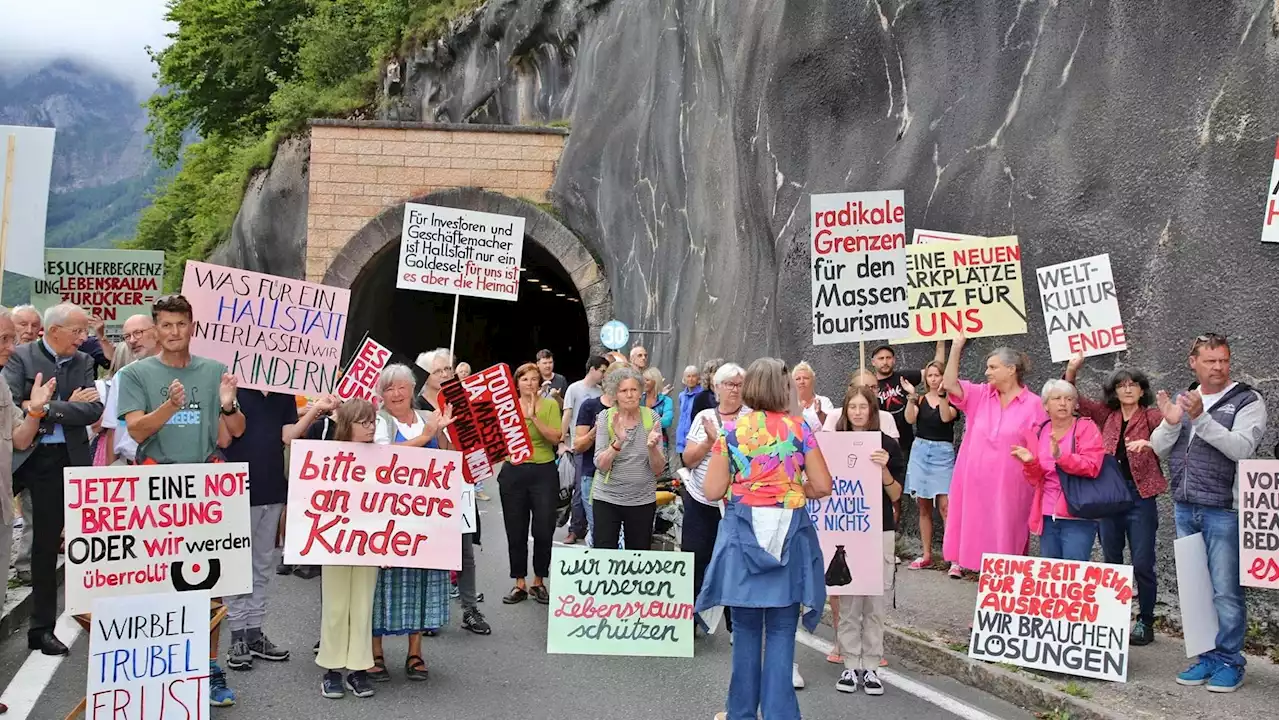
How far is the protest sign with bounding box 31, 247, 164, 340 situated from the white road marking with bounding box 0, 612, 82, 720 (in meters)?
8.17

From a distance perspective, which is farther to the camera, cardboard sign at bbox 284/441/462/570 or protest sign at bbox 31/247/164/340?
protest sign at bbox 31/247/164/340

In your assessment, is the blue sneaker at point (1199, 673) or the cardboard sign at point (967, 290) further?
the cardboard sign at point (967, 290)

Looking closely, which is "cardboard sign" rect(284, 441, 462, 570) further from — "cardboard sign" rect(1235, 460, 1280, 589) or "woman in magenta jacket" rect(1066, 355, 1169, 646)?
"cardboard sign" rect(1235, 460, 1280, 589)

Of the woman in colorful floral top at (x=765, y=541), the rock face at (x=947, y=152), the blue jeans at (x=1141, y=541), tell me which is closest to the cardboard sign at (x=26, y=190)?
the woman in colorful floral top at (x=765, y=541)

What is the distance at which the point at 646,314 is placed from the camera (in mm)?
24234

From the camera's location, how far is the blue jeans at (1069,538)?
8.57 m

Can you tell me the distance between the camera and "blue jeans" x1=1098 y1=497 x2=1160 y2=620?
29.4 ft

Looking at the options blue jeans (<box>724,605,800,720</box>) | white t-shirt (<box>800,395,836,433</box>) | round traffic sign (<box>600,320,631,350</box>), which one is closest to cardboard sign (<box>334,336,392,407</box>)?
white t-shirt (<box>800,395,836,433</box>)

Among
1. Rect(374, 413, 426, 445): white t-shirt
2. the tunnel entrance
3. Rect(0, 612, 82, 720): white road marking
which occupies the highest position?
the tunnel entrance

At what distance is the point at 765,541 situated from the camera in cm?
631

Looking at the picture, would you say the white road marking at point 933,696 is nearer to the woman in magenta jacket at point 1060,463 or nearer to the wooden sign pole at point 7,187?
the woman in magenta jacket at point 1060,463

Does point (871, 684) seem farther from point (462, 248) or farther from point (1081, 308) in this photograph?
point (462, 248)

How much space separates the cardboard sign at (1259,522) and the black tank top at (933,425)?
14.5 ft

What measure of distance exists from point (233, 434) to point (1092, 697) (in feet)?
16.1
